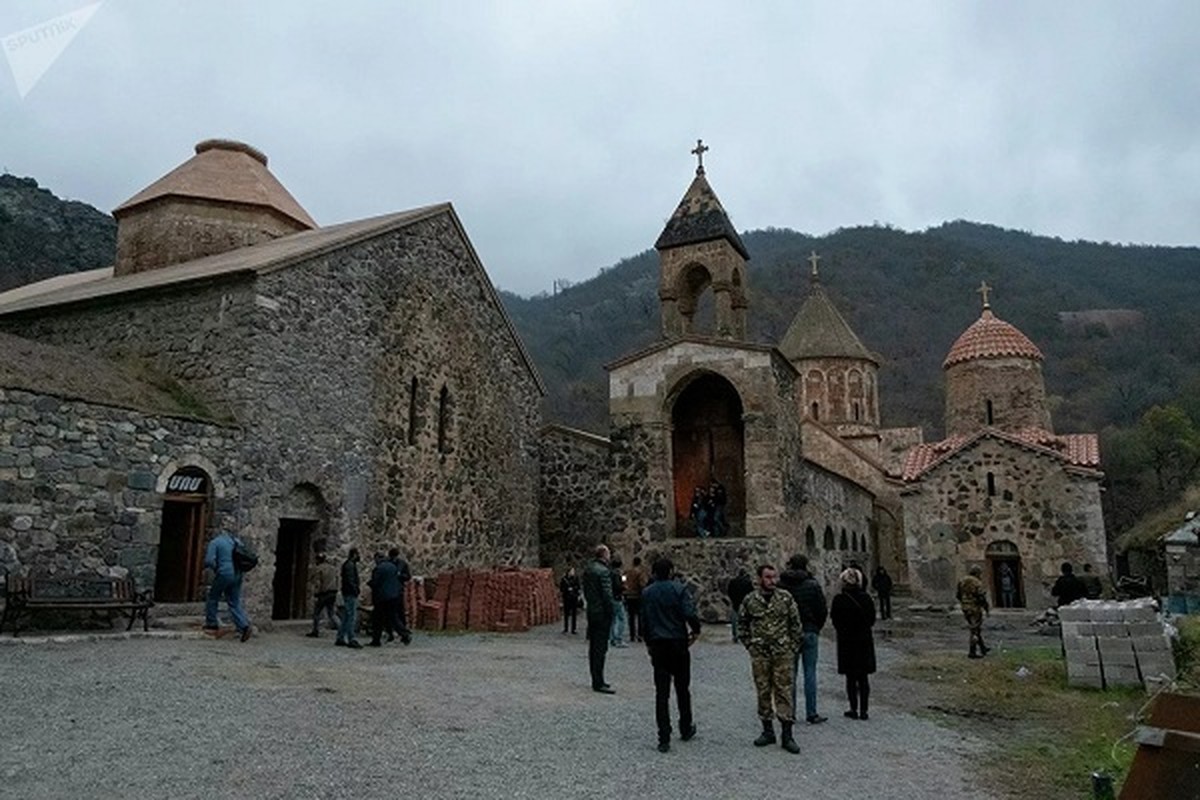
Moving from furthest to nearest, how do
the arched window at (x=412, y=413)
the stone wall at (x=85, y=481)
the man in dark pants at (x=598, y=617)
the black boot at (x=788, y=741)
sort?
the arched window at (x=412, y=413), the stone wall at (x=85, y=481), the man in dark pants at (x=598, y=617), the black boot at (x=788, y=741)

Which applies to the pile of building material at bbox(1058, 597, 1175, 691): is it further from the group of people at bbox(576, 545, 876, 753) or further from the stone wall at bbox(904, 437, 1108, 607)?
the stone wall at bbox(904, 437, 1108, 607)

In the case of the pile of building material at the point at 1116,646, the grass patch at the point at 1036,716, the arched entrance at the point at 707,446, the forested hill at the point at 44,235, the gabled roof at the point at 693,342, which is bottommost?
the grass patch at the point at 1036,716

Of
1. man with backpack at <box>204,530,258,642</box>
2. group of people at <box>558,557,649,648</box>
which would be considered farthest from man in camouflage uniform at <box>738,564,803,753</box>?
man with backpack at <box>204,530,258,642</box>

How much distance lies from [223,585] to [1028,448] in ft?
57.1

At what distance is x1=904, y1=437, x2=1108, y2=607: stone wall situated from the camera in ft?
62.2

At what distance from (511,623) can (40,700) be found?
25.0 ft

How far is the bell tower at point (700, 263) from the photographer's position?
17953 mm

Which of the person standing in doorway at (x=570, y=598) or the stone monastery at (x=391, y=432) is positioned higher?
the stone monastery at (x=391, y=432)

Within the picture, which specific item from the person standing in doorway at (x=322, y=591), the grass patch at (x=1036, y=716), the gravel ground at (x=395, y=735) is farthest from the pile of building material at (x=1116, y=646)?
the person standing in doorway at (x=322, y=591)

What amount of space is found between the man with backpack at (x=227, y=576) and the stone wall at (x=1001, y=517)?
615 inches

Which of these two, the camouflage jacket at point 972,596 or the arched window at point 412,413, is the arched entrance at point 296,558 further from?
the camouflage jacket at point 972,596

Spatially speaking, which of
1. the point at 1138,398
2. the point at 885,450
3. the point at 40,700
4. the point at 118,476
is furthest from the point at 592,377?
the point at 40,700

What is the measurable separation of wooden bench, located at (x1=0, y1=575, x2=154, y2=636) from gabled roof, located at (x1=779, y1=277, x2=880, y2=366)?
24967mm

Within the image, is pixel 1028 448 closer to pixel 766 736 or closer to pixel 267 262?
pixel 766 736
